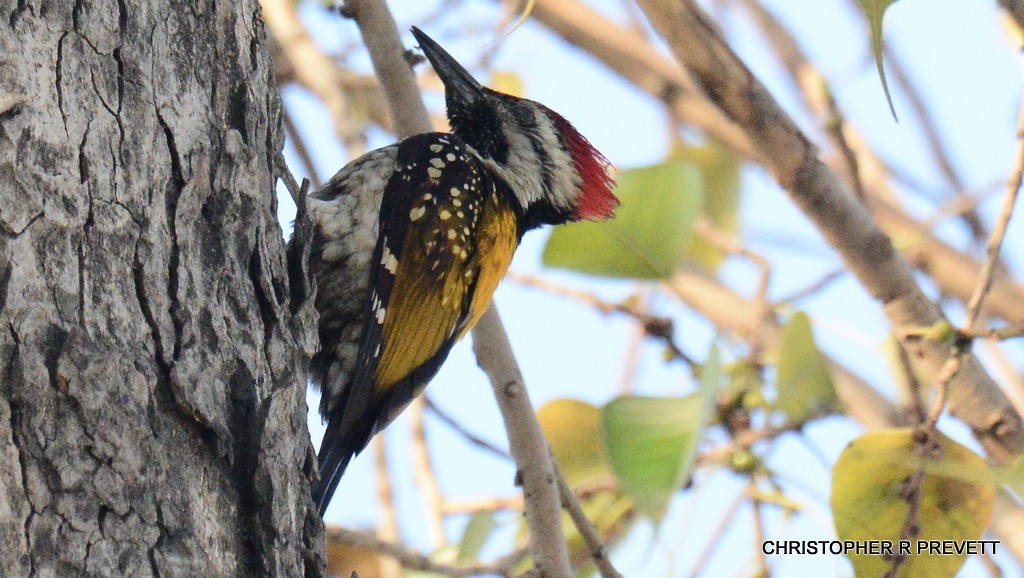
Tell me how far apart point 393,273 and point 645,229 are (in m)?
0.61

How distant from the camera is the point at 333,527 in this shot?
2486 millimetres

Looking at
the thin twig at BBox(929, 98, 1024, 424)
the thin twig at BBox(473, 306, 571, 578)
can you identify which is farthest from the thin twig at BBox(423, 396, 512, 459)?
the thin twig at BBox(929, 98, 1024, 424)

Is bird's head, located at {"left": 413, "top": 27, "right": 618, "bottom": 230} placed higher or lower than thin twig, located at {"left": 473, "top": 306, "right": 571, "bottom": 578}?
higher

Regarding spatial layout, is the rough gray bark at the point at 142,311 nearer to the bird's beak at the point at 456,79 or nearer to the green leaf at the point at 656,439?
the green leaf at the point at 656,439

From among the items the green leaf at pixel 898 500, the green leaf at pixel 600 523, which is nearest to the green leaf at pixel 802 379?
the green leaf at pixel 898 500

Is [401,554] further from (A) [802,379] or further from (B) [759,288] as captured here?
(B) [759,288]

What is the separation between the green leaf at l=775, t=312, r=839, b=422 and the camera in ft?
8.25

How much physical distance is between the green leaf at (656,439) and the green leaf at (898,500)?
0.50 metres

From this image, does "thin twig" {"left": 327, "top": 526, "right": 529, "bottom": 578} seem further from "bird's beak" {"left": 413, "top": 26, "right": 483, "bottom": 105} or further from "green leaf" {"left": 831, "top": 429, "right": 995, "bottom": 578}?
"bird's beak" {"left": 413, "top": 26, "right": 483, "bottom": 105}

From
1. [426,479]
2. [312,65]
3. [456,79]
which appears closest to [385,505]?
[426,479]

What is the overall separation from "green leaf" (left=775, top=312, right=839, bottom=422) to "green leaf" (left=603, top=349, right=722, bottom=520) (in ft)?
1.61

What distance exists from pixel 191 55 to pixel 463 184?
1.03 m

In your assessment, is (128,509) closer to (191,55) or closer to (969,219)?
(191,55)

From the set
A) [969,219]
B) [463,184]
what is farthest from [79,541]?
[969,219]
